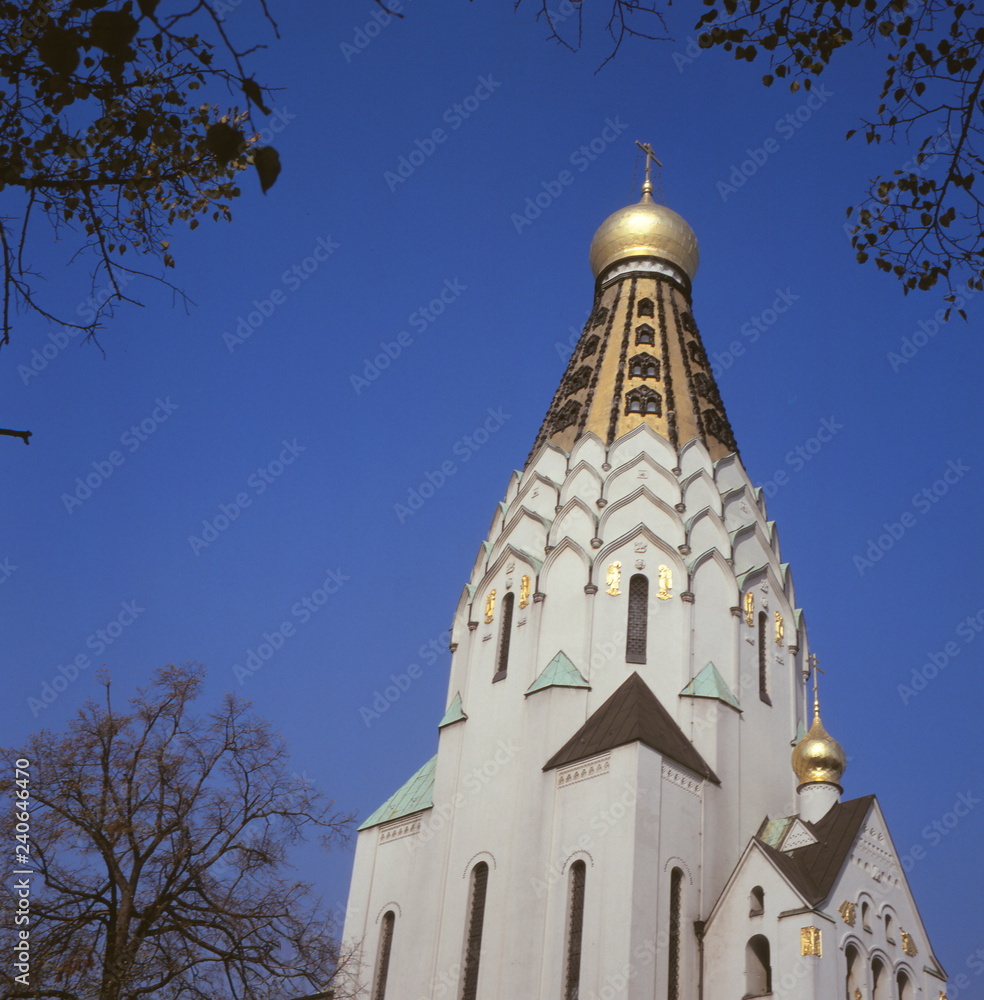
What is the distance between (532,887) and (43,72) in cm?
1506

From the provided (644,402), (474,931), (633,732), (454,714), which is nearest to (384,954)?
(474,931)

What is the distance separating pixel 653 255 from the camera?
28.6 meters

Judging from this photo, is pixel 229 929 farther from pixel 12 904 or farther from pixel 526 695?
pixel 526 695

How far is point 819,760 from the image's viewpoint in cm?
2072

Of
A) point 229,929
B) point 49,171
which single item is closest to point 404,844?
point 229,929

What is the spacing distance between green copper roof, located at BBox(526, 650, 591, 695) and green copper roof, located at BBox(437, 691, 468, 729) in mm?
1657

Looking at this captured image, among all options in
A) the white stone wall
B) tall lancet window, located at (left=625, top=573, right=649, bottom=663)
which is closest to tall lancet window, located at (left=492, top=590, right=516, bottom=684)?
the white stone wall

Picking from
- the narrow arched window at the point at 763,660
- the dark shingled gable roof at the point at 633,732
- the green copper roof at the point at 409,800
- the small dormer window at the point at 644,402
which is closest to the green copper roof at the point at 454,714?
the green copper roof at the point at 409,800

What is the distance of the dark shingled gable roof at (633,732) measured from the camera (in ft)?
61.6

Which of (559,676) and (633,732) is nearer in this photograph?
(633,732)

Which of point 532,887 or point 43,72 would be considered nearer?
point 43,72

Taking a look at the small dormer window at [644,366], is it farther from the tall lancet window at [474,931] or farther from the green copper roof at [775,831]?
the tall lancet window at [474,931]

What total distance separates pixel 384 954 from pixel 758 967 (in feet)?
22.3

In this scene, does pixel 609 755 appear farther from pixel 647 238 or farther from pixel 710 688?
pixel 647 238
